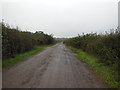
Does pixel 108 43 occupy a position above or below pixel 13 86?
above

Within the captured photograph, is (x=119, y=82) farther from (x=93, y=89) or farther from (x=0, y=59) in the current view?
(x=0, y=59)

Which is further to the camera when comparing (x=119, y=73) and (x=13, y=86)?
(x=119, y=73)

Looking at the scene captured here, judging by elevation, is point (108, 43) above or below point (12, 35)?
below

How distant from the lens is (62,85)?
10.0ft

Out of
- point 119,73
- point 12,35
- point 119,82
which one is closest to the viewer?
point 119,82

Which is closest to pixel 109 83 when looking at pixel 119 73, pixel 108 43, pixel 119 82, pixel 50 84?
pixel 119 82

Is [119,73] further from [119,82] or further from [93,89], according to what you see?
[93,89]

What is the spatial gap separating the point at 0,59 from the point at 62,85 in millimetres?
5626

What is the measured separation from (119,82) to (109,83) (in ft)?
1.46

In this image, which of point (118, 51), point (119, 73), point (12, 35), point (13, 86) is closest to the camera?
point (13, 86)

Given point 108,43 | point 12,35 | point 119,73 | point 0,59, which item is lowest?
point 119,73

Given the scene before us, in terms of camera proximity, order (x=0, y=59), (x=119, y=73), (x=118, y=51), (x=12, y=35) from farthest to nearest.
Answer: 1. (x=12, y=35)
2. (x=0, y=59)
3. (x=118, y=51)
4. (x=119, y=73)

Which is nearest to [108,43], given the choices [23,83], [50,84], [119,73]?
[119,73]

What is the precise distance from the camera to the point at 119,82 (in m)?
3.33
